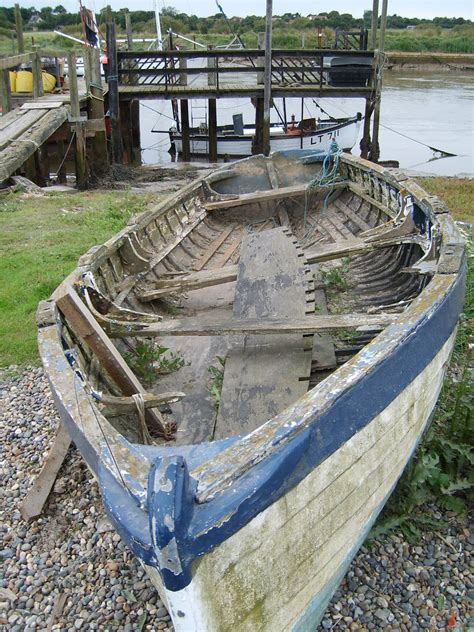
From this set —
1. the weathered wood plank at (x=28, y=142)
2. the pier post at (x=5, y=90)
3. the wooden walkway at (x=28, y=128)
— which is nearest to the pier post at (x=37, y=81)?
the wooden walkway at (x=28, y=128)

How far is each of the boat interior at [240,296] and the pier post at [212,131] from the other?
1073 cm

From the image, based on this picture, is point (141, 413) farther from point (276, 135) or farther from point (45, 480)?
point (276, 135)

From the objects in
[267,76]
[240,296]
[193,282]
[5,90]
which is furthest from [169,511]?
[5,90]

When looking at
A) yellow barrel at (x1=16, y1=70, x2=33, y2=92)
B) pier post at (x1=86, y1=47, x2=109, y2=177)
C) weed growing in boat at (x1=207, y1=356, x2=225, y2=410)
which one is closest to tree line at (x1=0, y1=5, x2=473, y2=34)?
yellow barrel at (x1=16, y1=70, x2=33, y2=92)

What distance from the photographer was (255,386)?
4324 mm

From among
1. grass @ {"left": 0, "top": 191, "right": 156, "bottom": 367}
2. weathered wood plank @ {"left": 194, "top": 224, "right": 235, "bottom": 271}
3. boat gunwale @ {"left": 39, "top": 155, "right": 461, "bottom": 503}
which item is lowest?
grass @ {"left": 0, "top": 191, "right": 156, "bottom": 367}

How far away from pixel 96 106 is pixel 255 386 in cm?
1360

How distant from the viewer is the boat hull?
19.4 metres

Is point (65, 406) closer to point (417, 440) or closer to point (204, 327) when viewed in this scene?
point (204, 327)

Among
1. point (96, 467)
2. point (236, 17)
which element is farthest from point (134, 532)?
point (236, 17)

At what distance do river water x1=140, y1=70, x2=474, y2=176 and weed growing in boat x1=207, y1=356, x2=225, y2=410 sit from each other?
632 inches

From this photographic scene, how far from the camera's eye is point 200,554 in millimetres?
2260

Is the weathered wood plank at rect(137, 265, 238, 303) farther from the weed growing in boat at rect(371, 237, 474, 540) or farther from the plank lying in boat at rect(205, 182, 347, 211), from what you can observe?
the plank lying in boat at rect(205, 182, 347, 211)

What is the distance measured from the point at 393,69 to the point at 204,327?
167 ft
